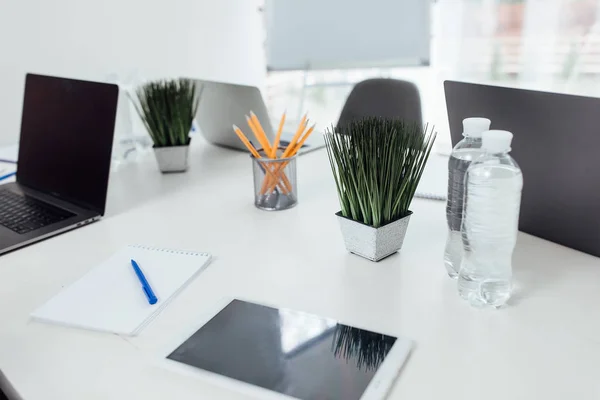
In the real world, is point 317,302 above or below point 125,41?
below

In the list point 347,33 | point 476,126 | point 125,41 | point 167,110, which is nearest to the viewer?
point 476,126

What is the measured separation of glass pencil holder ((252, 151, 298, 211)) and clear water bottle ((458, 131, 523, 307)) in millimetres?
476

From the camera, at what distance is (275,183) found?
117 cm

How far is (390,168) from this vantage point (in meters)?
0.85

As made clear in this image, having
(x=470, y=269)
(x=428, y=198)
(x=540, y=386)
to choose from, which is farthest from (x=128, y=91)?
(x=540, y=386)

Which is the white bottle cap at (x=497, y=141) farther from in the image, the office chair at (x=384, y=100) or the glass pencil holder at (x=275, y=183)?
the office chair at (x=384, y=100)

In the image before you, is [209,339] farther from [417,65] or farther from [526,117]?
[417,65]

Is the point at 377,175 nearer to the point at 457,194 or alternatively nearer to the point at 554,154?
the point at 457,194

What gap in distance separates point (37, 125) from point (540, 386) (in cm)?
125

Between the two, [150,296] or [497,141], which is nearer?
[497,141]

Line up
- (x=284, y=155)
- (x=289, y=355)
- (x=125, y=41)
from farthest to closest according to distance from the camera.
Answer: (x=125, y=41) < (x=284, y=155) < (x=289, y=355)

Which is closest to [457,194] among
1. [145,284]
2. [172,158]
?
[145,284]

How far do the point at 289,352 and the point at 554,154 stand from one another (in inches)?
21.6

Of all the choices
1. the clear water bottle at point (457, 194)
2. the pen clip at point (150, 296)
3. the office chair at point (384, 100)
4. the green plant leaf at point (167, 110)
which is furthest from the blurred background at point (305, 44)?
the clear water bottle at point (457, 194)
